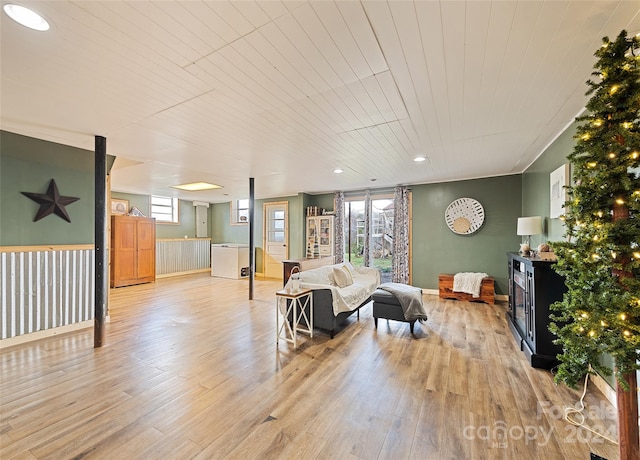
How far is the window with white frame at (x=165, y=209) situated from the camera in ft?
27.1

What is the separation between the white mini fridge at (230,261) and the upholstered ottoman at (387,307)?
527 centimetres

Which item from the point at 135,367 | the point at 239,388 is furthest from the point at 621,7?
the point at 135,367

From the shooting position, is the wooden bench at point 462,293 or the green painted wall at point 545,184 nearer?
the green painted wall at point 545,184

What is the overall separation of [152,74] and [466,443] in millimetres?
3420

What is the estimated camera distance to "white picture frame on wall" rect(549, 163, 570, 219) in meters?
2.85

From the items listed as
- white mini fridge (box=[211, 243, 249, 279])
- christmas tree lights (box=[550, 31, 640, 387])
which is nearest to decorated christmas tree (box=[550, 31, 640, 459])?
christmas tree lights (box=[550, 31, 640, 387])

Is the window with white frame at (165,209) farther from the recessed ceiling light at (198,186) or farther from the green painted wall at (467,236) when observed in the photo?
the green painted wall at (467,236)

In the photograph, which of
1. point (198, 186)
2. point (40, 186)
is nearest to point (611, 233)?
point (40, 186)

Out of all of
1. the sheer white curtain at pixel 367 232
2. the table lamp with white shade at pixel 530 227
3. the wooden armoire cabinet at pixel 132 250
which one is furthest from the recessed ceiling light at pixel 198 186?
the table lamp with white shade at pixel 530 227

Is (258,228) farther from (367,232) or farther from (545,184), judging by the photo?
(545,184)

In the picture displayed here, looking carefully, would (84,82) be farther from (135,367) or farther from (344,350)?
(344,350)

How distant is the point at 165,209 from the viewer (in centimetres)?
856

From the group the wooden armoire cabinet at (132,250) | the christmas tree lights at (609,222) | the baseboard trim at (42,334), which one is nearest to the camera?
the christmas tree lights at (609,222)

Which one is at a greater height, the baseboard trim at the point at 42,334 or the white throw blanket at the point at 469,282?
the white throw blanket at the point at 469,282
